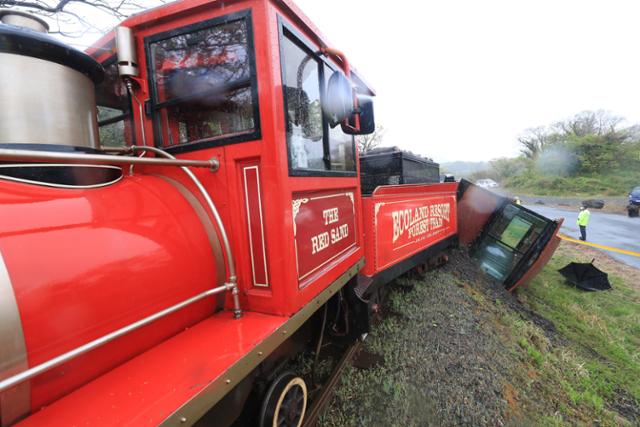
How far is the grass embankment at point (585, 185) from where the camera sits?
27.9 meters

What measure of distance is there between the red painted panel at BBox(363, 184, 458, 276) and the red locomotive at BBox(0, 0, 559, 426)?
0.67m

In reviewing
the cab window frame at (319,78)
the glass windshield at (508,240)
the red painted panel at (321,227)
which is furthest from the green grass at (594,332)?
the cab window frame at (319,78)

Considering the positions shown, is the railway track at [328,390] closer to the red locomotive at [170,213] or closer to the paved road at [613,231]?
the red locomotive at [170,213]

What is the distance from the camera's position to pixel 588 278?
25.4ft

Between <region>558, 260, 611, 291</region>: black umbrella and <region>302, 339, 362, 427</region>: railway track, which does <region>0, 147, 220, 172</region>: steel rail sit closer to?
<region>302, 339, 362, 427</region>: railway track

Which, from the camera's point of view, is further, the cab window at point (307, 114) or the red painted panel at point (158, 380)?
the cab window at point (307, 114)

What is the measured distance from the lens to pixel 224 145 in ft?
5.59

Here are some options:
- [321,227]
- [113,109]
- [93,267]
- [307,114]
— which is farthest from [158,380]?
[113,109]

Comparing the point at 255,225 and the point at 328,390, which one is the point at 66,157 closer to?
the point at 255,225

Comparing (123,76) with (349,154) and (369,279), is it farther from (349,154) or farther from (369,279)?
(369,279)

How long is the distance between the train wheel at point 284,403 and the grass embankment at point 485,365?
2.09ft

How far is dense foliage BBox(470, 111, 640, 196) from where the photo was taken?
96.7 ft

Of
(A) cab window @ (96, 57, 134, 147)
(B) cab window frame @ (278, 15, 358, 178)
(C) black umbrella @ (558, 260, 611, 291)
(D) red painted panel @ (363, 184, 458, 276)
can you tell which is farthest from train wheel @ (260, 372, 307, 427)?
(C) black umbrella @ (558, 260, 611, 291)

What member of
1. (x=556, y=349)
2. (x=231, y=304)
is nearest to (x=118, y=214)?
(x=231, y=304)
